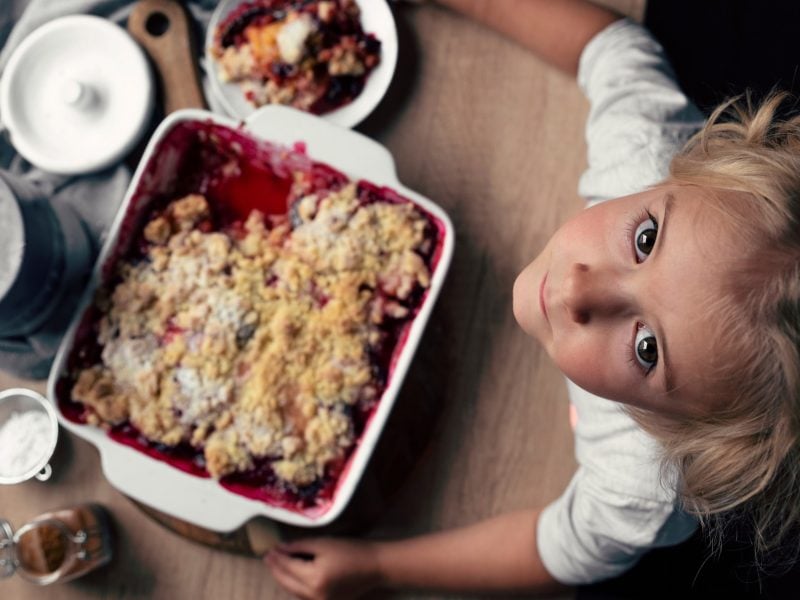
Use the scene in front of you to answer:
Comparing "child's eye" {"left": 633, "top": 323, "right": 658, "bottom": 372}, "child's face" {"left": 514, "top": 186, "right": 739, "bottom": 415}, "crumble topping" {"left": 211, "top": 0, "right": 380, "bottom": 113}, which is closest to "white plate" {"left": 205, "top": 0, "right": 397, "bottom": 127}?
"crumble topping" {"left": 211, "top": 0, "right": 380, "bottom": 113}

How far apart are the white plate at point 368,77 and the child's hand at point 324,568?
1.41 ft

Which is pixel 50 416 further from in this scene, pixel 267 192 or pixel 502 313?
pixel 502 313

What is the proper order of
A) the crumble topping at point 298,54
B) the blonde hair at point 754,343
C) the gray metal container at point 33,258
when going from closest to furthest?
1. the blonde hair at point 754,343
2. the gray metal container at point 33,258
3. the crumble topping at point 298,54

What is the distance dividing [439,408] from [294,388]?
0.15 meters

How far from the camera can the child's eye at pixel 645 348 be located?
0.54 m

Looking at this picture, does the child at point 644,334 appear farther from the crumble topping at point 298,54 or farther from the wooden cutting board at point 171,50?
the wooden cutting board at point 171,50

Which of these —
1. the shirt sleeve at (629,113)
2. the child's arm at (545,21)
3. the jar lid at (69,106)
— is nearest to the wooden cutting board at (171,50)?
the jar lid at (69,106)

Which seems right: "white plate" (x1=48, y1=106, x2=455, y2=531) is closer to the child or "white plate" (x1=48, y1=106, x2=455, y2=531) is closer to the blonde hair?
the child

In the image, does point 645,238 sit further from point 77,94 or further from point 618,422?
point 77,94

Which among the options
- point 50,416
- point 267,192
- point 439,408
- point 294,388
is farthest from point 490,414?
point 50,416

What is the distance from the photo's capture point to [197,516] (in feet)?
2.26

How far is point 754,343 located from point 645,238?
0.10 m

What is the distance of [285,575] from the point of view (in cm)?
75

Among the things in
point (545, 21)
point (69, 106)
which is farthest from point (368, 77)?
point (69, 106)
